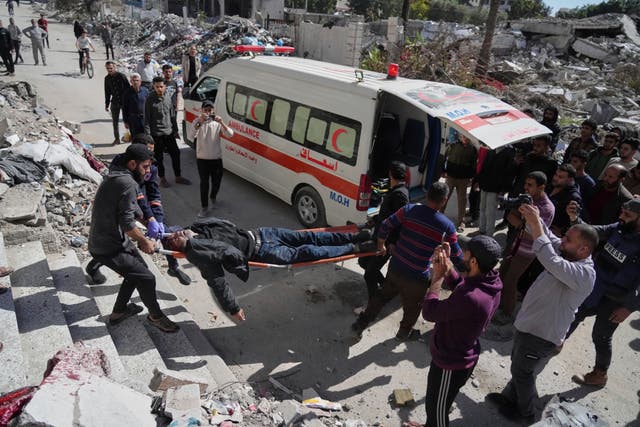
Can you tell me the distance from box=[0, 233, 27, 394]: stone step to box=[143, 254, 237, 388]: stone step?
1.18 meters

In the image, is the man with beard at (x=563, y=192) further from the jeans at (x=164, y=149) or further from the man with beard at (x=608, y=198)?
the jeans at (x=164, y=149)

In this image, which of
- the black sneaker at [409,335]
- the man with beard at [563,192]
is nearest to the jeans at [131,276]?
the black sneaker at [409,335]

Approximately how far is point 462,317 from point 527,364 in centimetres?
114

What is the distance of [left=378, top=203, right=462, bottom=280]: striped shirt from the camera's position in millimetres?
3865

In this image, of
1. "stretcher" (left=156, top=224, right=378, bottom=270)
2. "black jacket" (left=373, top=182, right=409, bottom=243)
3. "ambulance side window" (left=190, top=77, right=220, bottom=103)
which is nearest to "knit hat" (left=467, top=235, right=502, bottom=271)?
"black jacket" (left=373, top=182, right=409, bottom=243)

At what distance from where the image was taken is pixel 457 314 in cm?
288

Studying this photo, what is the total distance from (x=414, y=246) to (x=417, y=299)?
2.03 feet

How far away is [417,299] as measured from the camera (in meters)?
4.25

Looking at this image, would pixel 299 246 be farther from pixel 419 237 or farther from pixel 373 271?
pixel 419 237

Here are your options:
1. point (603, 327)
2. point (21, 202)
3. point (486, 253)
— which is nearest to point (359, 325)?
point (486, 253)

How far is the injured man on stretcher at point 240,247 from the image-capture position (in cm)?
387

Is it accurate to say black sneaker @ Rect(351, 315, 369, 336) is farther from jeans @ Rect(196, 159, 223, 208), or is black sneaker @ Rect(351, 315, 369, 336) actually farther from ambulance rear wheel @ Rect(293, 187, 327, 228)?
jeans @ Rect(196, 159, 223, 208)

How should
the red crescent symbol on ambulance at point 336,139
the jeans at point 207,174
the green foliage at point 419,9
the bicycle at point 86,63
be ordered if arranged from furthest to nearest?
the green foliage at point 419,9 < the bicycle at point 86,63 < the jeans at point 207,174 < the red crescent symbol on ambulance at point 336,139

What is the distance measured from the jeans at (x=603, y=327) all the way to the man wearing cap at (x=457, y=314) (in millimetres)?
1736
